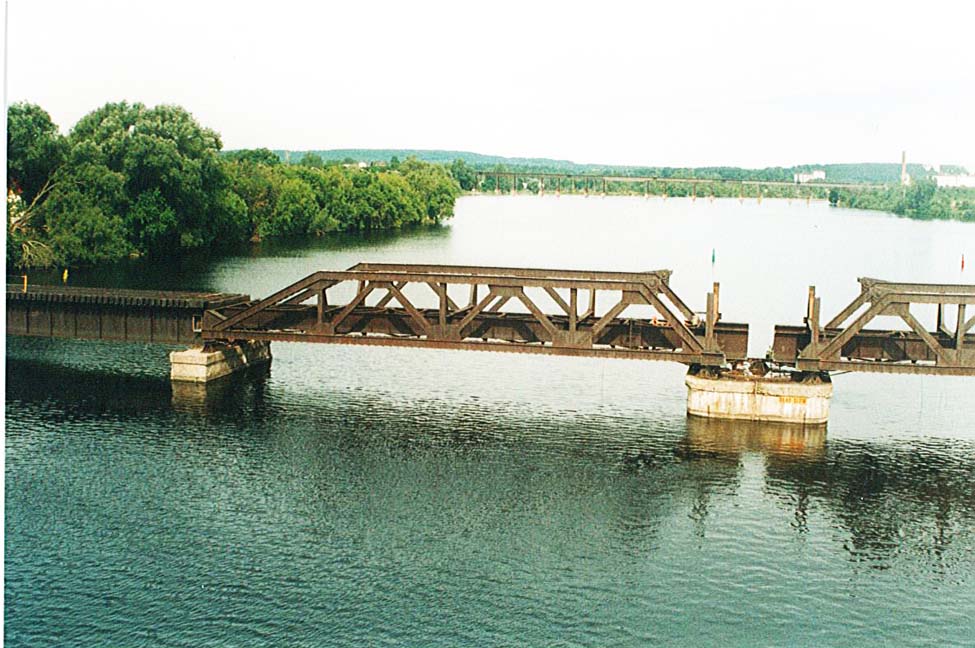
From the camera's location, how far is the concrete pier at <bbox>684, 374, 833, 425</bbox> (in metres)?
42.8

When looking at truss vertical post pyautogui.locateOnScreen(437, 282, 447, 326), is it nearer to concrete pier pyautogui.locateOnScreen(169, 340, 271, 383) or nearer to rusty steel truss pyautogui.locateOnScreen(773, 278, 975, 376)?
concrete pier pyautogui.locateOnScreen(169, 340, 271, 383)

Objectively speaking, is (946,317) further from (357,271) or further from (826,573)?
(826,573)

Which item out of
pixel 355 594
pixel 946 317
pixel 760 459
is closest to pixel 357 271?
pixel 760 459

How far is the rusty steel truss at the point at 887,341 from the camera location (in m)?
41.5

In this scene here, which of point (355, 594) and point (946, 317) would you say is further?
point (946, 317)

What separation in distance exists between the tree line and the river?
149 feet

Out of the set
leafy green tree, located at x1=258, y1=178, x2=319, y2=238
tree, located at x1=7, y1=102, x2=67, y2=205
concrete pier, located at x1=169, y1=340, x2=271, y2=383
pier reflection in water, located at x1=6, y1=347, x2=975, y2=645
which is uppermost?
tree, located at x1=7, y1=102, x2=67, y2=205

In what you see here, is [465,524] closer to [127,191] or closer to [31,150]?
[31,150]

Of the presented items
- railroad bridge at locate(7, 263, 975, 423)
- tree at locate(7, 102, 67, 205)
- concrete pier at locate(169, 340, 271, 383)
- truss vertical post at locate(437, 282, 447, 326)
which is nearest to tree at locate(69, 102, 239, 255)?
tree at locate(7, 102, 67, 205)

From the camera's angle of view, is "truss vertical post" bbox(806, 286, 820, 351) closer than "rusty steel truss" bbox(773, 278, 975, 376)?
No

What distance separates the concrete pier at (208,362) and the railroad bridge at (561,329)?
2.1 inches

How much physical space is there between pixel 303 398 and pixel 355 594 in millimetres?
20730

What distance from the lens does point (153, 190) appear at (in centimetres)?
11356

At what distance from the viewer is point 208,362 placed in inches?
1896
